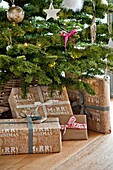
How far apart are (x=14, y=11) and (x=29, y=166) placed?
0.85m

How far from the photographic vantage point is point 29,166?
1.81 metres

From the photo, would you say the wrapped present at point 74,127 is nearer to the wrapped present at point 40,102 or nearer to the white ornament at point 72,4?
the wrapped present at point 40,102

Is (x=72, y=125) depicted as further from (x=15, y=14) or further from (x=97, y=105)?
(x=15, y=14)

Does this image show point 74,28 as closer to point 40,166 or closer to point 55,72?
point 55,72

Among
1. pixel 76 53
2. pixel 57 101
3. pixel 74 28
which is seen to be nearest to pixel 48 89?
pixel 57 101

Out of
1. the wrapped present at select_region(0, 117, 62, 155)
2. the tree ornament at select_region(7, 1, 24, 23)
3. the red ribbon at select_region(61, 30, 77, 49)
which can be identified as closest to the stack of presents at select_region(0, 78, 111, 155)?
the wrapped present at select_region(0, 117, 62, 155)

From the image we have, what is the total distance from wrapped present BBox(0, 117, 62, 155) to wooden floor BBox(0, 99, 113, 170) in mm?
36

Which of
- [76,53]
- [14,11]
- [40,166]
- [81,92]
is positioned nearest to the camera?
[40,166]

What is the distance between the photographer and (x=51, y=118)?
2094mm

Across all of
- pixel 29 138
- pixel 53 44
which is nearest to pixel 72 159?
pixel 29 138

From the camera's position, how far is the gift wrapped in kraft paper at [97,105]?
87.4 inches

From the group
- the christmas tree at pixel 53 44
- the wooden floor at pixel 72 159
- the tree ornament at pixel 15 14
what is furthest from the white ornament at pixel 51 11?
the wooden floor at pixel 72 159

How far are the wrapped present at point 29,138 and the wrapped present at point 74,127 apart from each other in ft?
0.57

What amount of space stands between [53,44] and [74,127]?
519 millimetres
